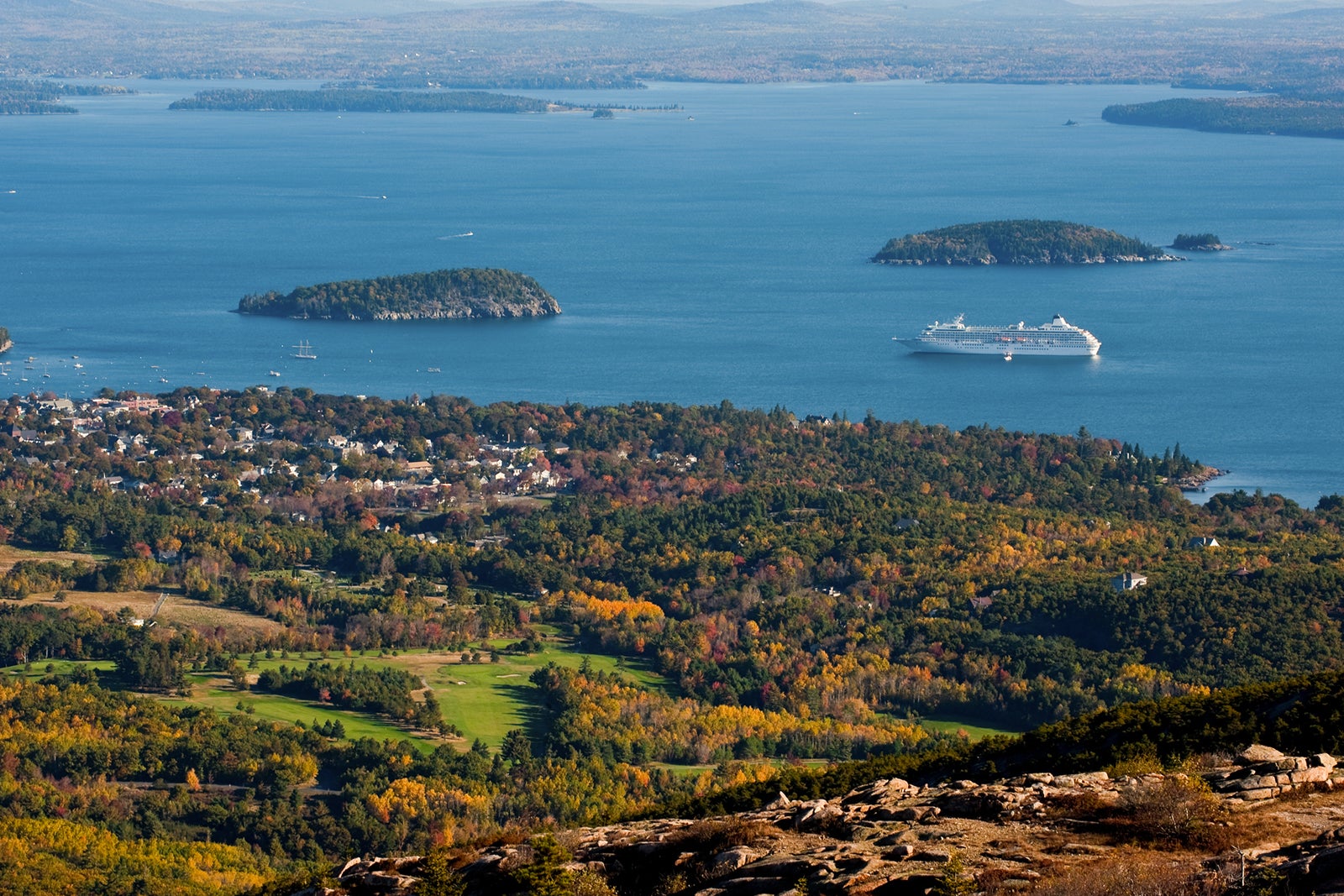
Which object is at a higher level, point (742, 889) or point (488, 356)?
point (742, 889)

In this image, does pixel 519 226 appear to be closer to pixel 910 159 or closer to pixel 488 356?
pixel 488 356

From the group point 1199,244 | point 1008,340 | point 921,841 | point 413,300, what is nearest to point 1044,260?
point 1199,244

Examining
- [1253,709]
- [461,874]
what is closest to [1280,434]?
[1253,709]

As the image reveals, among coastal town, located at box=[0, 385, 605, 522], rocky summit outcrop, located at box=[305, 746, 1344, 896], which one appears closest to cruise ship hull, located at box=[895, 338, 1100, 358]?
coastal town, located at box=[0, 385, 605, 522]

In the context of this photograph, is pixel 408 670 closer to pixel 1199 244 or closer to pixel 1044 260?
pixel 1044 260

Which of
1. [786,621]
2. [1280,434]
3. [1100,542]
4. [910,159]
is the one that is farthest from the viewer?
[910,159]

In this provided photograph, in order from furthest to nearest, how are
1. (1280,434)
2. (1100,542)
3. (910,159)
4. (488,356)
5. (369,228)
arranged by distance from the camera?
(910,159)
(369,228)
(488,356)
(1280,434)
(1100,542)

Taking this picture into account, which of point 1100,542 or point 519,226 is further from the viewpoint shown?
point 519,226

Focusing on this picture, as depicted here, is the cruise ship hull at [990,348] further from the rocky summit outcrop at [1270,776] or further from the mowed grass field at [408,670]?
the rocky summit outcrop at [1270,776]
